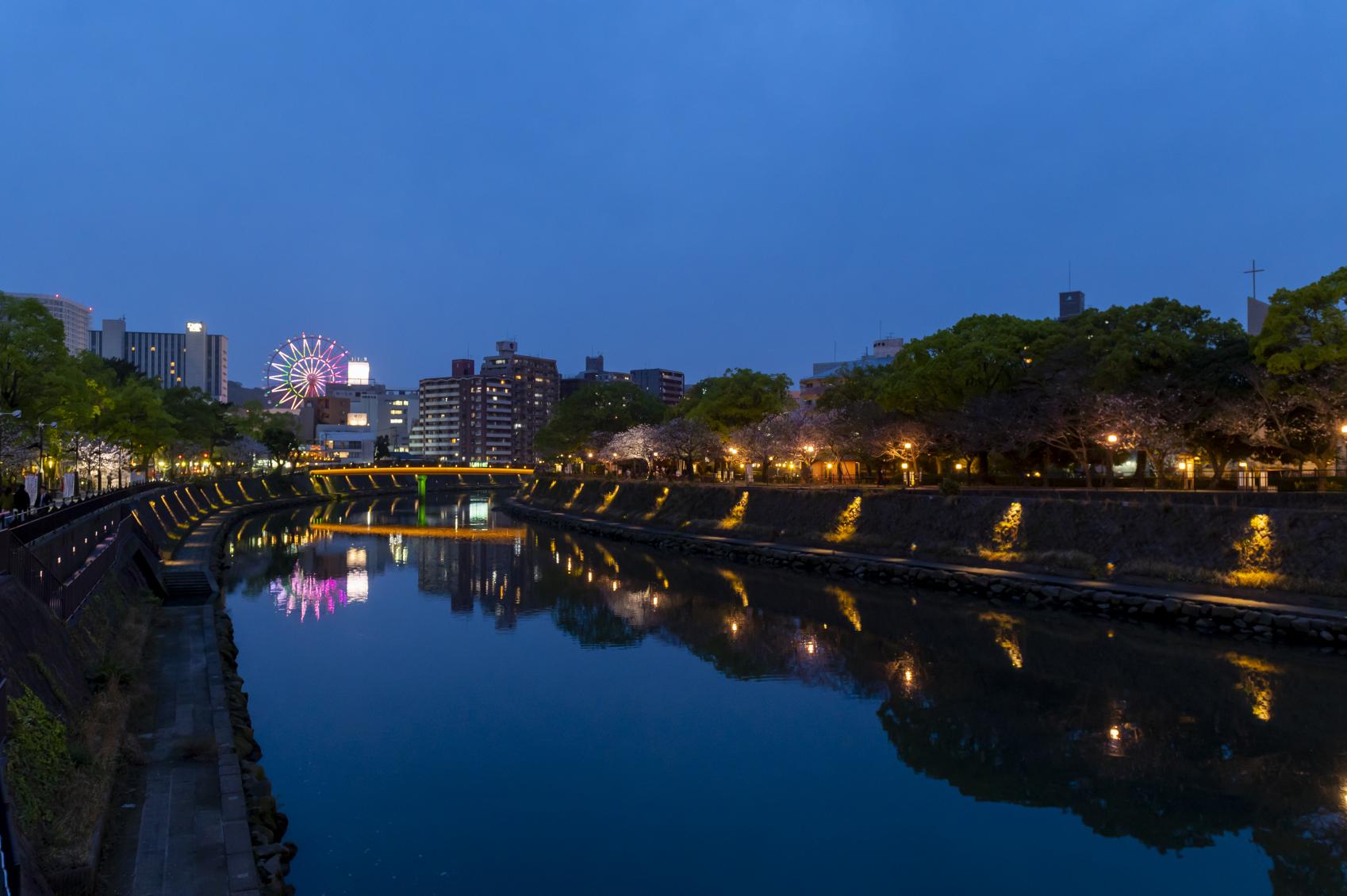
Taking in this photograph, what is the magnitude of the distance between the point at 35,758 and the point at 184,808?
89.2 inches

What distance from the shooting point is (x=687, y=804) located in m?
16.9

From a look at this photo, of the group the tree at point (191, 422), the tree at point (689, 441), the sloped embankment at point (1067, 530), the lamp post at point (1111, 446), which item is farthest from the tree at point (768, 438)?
the tree at point (191, 422)

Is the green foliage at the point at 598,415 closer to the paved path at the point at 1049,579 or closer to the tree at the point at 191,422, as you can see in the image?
the tree at the point at 191,422

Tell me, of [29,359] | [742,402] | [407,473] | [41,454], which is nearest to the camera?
[29,359]

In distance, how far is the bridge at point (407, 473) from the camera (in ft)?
434

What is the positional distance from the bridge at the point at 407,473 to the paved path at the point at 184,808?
115078 mm

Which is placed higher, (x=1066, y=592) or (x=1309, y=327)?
(x=1309, y=327)

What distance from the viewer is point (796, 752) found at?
19.9 m

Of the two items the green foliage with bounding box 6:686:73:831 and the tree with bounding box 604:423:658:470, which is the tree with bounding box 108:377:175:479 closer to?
the tree with bounding box 604:423:658:470

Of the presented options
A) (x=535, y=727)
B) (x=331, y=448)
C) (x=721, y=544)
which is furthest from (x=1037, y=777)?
(x=331, y=448)

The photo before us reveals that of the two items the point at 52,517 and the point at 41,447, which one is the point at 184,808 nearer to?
the point at 52,517

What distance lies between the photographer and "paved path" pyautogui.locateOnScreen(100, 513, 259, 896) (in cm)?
1038

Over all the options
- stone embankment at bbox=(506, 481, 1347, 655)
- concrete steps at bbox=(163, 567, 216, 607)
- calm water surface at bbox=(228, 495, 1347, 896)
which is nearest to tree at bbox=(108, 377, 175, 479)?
calm water surface at bbox=(228, 495, 1347, 896)

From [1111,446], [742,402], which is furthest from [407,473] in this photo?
[1111,446]
